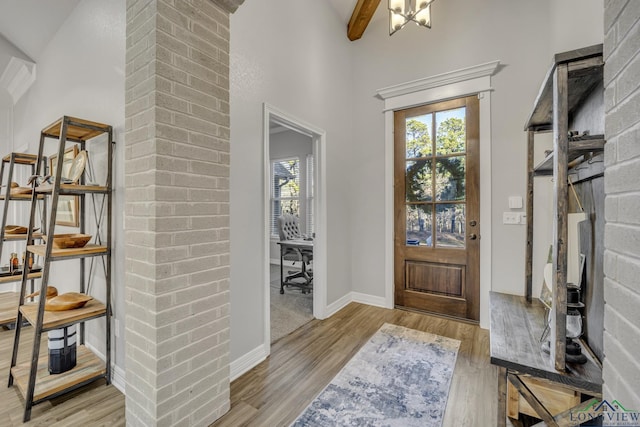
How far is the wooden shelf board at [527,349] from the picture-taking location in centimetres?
106

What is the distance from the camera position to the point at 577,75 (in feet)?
3.67

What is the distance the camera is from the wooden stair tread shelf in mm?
1062

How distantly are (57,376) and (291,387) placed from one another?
1.60 metres

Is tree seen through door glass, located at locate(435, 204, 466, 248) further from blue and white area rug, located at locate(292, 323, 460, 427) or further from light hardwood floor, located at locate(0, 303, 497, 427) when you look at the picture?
blue and white area rug, located at locate(292, 323, 460, 427)

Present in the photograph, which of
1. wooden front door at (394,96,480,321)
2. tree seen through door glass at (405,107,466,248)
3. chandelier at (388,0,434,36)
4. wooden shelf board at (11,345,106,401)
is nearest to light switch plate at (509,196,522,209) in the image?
wooden front door at (394,96,480,321)

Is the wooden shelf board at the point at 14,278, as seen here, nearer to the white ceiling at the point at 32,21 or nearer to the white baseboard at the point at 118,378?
the white baseboard at the point at 118,378

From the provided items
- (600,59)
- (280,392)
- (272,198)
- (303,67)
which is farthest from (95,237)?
(272,198)

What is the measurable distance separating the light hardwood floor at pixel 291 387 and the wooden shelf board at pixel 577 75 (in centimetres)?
183

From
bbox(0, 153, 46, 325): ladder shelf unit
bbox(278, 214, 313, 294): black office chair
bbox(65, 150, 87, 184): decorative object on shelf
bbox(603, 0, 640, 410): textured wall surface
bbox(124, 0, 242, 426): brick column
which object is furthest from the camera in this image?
bbox(278, 214, 313, 294): black office chair

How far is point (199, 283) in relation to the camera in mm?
1561

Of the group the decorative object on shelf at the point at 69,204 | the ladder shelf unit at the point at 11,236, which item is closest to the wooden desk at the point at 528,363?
the decorative object on shelf at the point at 69,204

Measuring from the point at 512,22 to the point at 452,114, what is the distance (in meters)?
0.96

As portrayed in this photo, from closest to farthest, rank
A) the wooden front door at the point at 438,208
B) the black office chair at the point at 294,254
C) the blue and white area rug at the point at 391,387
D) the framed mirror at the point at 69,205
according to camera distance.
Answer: the blue and white area rug at the point at 391,387 < the framed mirror at the point at 69,205 < the wooden front door at the point at 438,208 < the black office chair at the point at 294,254

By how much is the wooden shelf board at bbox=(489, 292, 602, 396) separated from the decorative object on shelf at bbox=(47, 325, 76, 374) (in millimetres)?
2683
